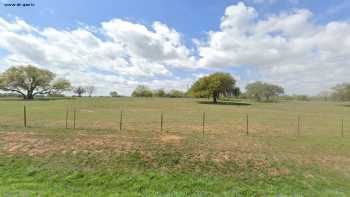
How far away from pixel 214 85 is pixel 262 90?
125 ft

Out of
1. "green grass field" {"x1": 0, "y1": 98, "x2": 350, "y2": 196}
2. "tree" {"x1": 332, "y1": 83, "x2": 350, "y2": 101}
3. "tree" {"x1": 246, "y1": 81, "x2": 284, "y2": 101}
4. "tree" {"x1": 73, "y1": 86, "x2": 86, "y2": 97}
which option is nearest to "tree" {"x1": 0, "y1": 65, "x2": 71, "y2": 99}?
"tree" {"x1": 73, "y1": 86, "x2": 86, "y2": 97}

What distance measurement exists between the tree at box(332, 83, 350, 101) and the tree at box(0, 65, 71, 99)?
9816 centimetres

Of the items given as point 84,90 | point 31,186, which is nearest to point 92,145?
point 31,186

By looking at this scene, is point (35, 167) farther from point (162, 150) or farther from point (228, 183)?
point (228, 183)

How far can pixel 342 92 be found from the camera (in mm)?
56188

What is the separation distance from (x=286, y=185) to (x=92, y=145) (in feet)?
23.1

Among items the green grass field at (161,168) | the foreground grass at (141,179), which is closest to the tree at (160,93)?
the green grass field at (161,168)

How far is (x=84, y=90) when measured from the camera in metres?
115

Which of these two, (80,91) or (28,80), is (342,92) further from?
(80,91)

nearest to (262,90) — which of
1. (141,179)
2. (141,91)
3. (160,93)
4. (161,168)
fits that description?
(160,93)

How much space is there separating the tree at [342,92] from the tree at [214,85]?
123ft

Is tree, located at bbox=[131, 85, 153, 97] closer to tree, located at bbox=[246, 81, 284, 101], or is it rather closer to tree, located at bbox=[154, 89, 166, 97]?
tree, located at bbox=[154, 89, 166, 97]

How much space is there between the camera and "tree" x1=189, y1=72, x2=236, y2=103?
48559 millimetres

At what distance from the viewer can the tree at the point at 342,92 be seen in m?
55.0
